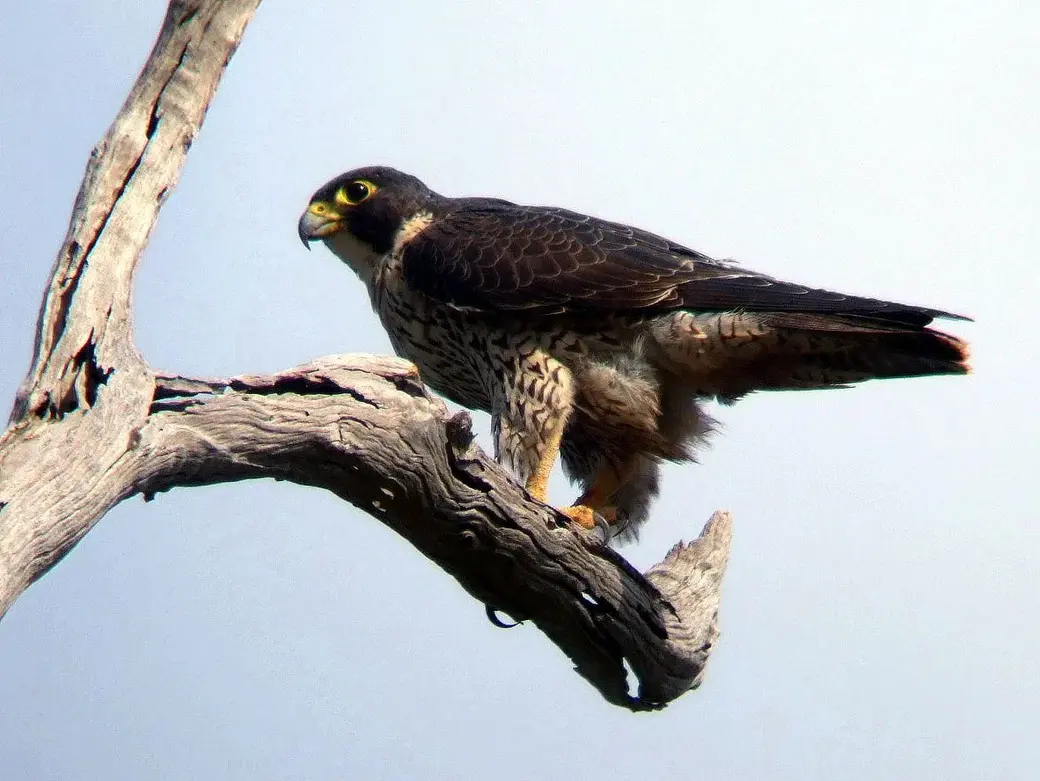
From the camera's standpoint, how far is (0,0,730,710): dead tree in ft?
11.0

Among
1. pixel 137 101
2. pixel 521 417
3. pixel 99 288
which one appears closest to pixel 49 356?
pixel 99 288

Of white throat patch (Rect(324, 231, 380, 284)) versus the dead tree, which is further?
white throat patch (Rect(324, 231, 380, 284))

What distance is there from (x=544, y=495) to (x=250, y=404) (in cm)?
208

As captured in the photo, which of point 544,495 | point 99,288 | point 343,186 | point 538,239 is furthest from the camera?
point 343,186

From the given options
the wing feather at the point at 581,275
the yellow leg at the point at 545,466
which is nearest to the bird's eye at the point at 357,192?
the wing feather at the point at 581,275

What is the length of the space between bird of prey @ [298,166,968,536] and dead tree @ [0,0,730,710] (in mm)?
661

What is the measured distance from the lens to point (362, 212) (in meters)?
6.49

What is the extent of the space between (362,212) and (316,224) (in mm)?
265

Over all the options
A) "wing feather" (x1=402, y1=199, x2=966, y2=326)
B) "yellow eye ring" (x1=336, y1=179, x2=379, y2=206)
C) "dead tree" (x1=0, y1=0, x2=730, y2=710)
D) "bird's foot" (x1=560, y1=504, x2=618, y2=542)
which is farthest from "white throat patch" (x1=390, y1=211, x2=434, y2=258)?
"dead tree" (x1=0, y1=0, x2=730, y2=710)

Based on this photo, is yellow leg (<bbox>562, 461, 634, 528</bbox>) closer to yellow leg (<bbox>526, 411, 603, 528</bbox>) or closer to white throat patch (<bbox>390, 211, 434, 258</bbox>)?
yellow leg (<bbox>526, 411, 603, 528</bbox>)

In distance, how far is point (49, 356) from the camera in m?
3.48

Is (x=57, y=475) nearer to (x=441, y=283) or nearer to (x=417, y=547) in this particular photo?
(x=417, y=547)

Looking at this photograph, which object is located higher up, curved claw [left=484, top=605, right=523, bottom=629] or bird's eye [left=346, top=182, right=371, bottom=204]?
bird's eye [left=346, top=182, right=371, bottom=204]

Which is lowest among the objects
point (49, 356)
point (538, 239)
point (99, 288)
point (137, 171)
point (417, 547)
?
point (417, 547)
